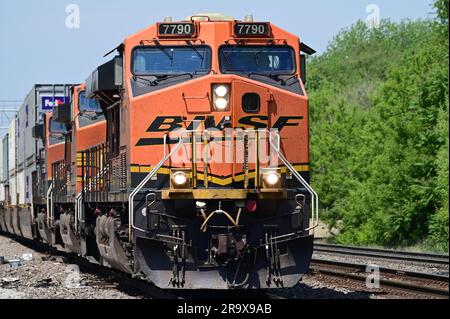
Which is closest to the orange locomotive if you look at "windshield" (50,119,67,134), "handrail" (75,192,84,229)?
"handrail" (75,192,84,229)

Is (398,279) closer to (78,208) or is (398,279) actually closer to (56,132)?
(78,208)

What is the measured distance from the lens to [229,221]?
13.0 m

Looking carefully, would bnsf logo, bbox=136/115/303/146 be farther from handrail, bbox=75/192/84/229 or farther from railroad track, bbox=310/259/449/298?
handrail, bbox=75/192/84/229

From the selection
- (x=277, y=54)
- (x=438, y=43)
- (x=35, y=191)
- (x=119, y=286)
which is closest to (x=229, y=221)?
(x=277, y=54)

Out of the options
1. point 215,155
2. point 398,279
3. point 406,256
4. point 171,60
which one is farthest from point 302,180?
point 406,256

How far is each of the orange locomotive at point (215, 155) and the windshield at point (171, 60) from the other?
0.05 feet

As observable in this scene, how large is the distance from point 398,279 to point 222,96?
5676mm

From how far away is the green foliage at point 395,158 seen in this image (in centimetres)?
3388

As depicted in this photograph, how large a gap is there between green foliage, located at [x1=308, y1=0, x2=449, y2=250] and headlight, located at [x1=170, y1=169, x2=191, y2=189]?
16.2 metres

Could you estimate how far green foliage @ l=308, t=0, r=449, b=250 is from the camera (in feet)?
111

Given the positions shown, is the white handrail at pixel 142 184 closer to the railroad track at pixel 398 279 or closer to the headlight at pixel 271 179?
the headlight at pixel 271 179

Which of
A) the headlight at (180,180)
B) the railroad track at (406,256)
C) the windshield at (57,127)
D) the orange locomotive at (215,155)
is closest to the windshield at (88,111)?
the windshield at (57,127)

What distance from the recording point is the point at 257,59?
13.8 metres

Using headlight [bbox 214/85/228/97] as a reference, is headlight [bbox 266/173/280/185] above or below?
below
